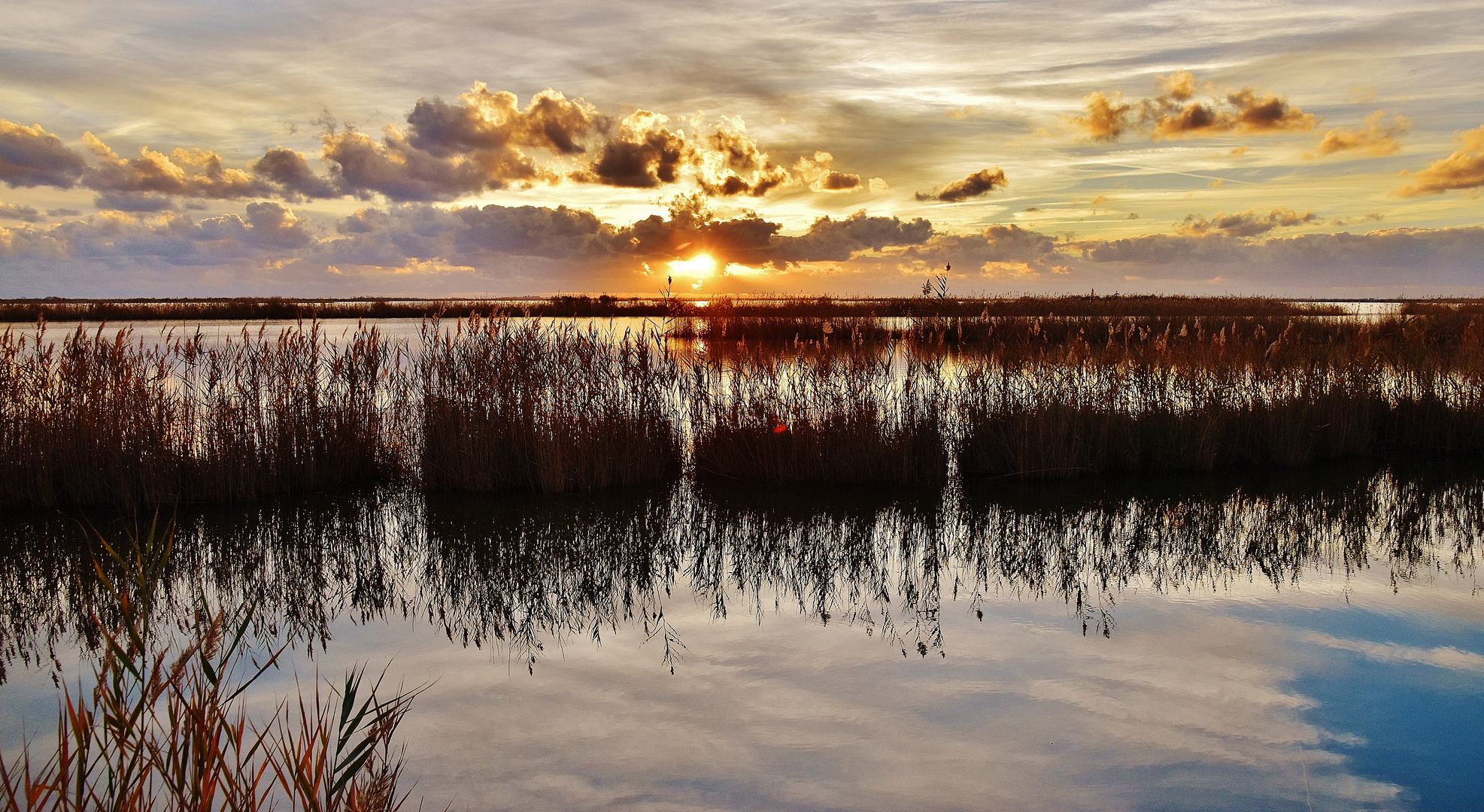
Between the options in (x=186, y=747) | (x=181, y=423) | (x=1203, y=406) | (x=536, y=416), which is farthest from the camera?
(x=1203, y=406)

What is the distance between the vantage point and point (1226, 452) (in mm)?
10227

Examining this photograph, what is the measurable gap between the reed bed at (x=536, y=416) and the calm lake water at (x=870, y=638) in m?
0.42

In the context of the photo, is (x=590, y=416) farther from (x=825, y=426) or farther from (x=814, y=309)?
(x=814, y=309)

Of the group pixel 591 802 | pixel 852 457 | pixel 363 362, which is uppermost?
pixel 363 362

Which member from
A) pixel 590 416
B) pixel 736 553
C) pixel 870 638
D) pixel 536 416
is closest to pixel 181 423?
pixel 536 416

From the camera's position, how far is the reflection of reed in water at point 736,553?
586cm

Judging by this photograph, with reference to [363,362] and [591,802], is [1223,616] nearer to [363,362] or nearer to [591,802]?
[591,802]

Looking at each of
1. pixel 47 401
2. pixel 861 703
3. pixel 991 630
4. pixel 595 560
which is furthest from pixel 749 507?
pixel 47 401

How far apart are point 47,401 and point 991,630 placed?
910 centimetres

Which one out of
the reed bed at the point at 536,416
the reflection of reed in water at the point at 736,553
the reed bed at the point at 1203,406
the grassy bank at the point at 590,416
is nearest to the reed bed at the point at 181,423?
the grassy bank at the point at 590,416

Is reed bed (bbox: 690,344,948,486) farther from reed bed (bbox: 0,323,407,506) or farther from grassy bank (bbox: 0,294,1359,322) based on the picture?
grassy bank (bbox: 0,294,1359,322)

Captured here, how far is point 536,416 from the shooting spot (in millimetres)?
9164

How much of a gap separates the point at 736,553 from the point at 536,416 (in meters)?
3.19

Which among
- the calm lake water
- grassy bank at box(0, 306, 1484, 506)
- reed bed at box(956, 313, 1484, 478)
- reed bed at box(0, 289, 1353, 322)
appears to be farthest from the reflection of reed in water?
reed bed at box(0, 289, 1353, 322)
